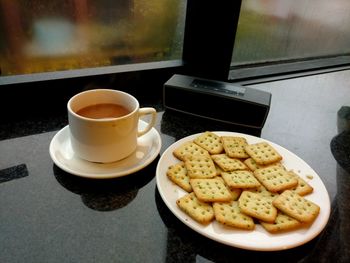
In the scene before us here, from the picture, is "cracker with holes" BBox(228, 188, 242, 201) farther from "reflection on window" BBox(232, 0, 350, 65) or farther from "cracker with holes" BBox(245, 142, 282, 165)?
"reflection on window" BBox(232, 0, 350, 65)

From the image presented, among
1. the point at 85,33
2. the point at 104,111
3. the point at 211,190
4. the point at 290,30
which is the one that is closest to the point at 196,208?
the point at 211,190

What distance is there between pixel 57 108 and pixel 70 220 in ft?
1.15

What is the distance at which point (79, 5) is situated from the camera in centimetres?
76

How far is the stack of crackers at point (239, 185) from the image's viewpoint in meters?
0.47

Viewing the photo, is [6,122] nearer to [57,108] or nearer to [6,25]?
[57,108]

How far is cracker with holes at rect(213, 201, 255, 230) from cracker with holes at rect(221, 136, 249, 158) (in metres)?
0.13

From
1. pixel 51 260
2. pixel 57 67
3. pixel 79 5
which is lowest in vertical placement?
pixel 51 260

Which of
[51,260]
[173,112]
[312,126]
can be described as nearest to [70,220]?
[51,260]

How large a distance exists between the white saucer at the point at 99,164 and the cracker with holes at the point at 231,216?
16 centimetres

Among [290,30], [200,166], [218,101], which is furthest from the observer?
[290,30]

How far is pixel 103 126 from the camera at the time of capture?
514 mm

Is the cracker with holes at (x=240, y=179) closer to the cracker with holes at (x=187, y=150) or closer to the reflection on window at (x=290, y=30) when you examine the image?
the cracker with holes at (x=187, y=150)

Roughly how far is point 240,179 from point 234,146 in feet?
0.32

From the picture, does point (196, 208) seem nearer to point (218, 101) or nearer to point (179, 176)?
point (179, 176)
